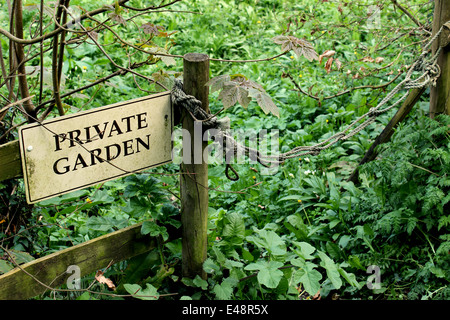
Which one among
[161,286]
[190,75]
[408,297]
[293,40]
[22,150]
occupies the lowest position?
[408,297]

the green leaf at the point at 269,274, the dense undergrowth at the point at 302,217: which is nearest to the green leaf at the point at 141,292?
the dense undergrowth at the point at 302,217

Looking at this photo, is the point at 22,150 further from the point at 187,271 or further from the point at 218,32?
the point at 218,32

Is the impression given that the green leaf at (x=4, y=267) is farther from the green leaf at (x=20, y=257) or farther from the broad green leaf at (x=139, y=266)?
the broad green leaf at (x=139, y=266)

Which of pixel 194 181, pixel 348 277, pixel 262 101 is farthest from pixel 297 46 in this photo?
pixel 348 277

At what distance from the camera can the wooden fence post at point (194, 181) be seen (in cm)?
226

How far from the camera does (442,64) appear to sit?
10.7 feet

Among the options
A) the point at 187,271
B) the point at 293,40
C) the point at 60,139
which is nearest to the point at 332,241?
the point at 187,271

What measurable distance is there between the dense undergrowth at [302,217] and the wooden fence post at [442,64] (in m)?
0.12

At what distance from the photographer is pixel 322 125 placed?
15.0 ft

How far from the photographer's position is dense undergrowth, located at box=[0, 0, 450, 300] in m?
2.54

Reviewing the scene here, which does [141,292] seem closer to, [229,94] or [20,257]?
[20,257]

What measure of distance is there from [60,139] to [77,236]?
4.50ft

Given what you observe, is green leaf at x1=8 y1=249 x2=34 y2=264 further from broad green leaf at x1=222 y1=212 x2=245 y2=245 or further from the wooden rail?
broad green leaf at x1=222 y1=212 x2=245 y2=245

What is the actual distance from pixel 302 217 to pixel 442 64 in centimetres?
145
